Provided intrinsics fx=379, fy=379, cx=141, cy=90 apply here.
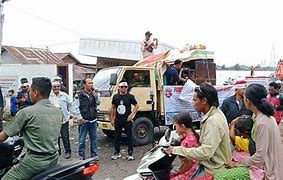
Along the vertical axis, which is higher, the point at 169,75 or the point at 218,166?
the point at 169,75

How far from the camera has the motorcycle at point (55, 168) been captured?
125 inches

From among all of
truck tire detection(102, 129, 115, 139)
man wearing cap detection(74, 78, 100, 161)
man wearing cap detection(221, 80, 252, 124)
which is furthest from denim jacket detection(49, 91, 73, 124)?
man wearing cap detection(221, 80, 252, 124)

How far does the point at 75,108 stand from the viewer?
25.6 feet

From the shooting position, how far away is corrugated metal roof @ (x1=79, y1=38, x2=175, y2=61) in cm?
1418

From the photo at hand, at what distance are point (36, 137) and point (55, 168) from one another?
0.31 meters

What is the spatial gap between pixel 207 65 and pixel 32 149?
8.72 m

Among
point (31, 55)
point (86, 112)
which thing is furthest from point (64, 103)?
point (31, 55)

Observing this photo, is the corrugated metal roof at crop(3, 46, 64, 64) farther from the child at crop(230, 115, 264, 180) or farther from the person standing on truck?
the child at crop(230, 115, 264, 180)

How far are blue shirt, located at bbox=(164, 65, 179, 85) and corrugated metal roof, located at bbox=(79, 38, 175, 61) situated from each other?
12.5 feet

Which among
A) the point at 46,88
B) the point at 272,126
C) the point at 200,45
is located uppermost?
the point at 200,45

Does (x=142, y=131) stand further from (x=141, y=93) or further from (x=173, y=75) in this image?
(x=173, y=75)

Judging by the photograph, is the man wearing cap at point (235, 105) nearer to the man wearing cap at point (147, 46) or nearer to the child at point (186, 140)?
the child at point (186, 140)

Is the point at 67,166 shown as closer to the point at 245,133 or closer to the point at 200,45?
the point at 245,133

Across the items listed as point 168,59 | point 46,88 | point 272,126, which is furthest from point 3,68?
point 272,126
